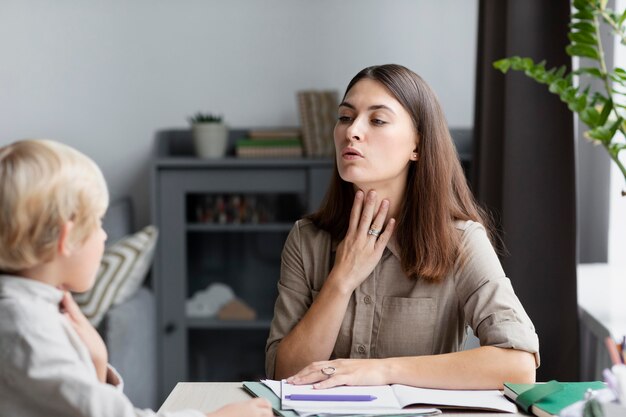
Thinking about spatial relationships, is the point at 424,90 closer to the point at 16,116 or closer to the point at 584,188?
the point at 584,188

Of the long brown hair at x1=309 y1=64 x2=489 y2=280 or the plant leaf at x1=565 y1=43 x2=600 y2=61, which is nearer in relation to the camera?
the long brown hair at x1=309 y1=64 x2=489 y2=280

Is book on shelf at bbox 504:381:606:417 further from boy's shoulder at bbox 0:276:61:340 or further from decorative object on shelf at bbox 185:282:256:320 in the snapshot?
decorative object on shelf at bbox 185:282:256:320

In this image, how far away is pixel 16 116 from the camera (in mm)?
3811

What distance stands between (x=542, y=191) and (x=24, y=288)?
6.07ft

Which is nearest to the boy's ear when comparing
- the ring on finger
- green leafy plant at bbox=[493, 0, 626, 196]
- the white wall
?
the ring on finger

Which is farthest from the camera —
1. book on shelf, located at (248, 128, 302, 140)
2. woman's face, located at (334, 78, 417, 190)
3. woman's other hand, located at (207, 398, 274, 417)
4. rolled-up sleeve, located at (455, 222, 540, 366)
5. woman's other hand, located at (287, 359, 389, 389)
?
book on shelf, located at (248, 128, 302, 140)

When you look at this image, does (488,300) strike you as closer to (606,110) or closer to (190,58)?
(606,110)

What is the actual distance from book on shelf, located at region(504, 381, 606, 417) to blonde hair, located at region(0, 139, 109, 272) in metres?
0.68

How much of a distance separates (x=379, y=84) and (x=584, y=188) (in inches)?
58.3

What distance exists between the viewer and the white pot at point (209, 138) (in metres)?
3.48

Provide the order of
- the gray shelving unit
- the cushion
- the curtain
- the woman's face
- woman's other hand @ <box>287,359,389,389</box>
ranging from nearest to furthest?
woman's other hand @ <box>287,359,389,389</box>
the woman's face
the curtain
the cushion
the gray shelving unit

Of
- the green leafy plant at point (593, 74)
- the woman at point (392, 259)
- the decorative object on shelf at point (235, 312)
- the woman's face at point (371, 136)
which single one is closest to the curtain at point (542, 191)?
the green leafy plant at point (593, 74)

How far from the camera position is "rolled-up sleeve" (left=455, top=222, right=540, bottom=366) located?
1532mm

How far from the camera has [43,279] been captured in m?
1.05
